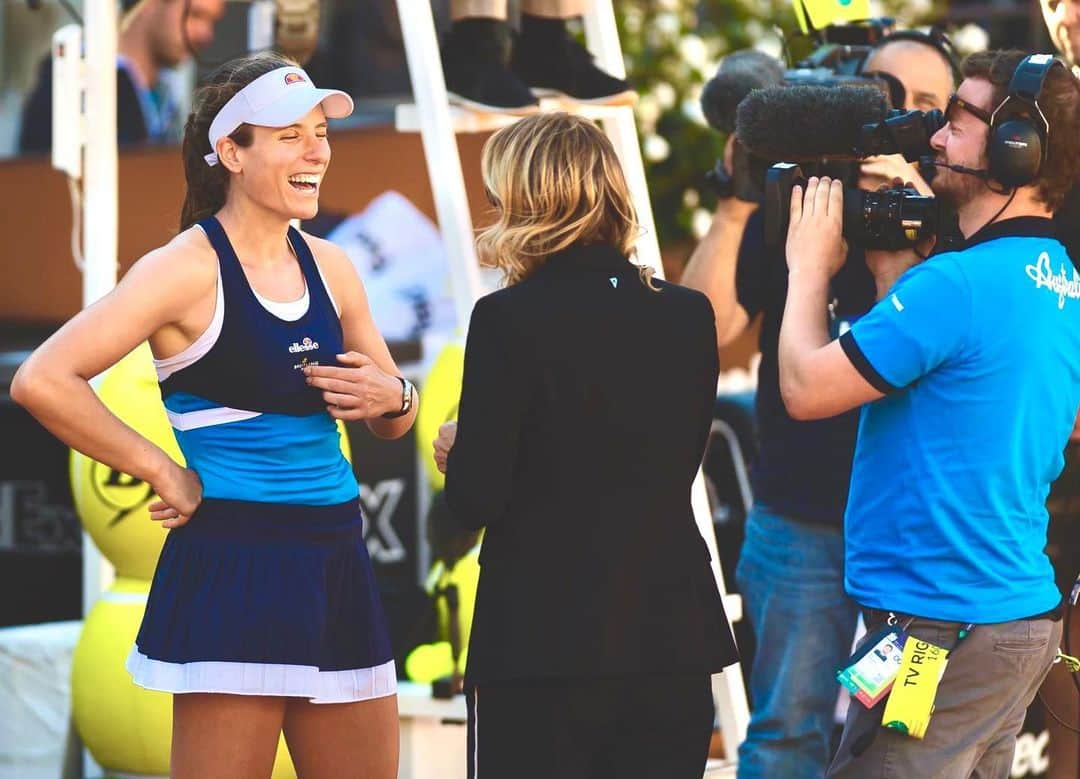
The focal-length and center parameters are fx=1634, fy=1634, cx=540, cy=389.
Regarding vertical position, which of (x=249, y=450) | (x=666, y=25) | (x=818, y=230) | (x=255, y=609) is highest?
(x=666, y=25)

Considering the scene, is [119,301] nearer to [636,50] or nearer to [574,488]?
[574,488]

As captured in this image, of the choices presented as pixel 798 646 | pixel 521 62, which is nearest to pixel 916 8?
pixel 521 62

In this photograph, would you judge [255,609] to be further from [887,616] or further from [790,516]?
[790,516]

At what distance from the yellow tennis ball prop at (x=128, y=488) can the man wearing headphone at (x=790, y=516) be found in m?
0.93

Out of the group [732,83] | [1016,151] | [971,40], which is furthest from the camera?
[971,40]

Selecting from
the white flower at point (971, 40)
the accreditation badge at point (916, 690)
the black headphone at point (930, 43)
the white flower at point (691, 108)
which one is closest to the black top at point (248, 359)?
the accreditation badge at point (916, 690)

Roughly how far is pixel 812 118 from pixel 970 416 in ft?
2.08

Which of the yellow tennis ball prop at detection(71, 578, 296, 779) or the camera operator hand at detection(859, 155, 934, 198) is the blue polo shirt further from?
the yellow tennis ball prop at detection(71, 578, 296, 779)

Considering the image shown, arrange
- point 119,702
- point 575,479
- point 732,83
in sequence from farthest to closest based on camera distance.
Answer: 1. point 732,83
2. point 119,702
3. point 575,479

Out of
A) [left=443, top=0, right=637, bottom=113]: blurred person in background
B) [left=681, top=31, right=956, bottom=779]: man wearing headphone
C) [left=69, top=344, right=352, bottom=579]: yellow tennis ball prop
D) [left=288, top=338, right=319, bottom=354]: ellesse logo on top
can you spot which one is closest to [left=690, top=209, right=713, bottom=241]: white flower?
[left=443, top=0, right=637, bottom=113]: blurred person in background

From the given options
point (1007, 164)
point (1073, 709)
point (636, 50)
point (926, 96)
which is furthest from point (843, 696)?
point (636, 50)

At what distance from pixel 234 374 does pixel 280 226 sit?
0.95ft

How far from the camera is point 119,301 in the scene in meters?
2.53

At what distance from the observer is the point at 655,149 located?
23.0 feet
